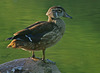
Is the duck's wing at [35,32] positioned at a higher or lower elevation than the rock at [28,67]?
higher

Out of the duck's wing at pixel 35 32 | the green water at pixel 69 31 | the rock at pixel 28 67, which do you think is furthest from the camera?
the green water at pixel 69 31

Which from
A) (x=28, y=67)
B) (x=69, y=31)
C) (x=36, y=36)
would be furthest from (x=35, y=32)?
(x=69, y=31)

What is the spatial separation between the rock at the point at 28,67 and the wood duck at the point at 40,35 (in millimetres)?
376

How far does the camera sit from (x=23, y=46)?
242 inches

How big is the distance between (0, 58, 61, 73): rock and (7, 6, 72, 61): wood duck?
38 centimetres

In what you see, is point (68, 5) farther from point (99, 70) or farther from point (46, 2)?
point (99, 70)

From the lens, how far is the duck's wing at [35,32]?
6035 millimetres

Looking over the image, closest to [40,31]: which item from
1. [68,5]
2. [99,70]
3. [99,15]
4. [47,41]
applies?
[47,41]

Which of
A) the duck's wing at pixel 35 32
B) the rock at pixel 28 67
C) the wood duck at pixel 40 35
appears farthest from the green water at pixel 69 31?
the duck's wing at pixel 35 32

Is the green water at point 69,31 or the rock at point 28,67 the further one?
the green water at point 69,31

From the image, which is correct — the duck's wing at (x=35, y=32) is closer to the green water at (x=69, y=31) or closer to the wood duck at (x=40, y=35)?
the wood duck at (x=40, y=35)

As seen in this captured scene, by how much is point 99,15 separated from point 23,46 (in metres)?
11.0

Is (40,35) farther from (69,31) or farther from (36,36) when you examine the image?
(69,31)

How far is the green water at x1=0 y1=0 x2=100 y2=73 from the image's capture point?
389 inches
